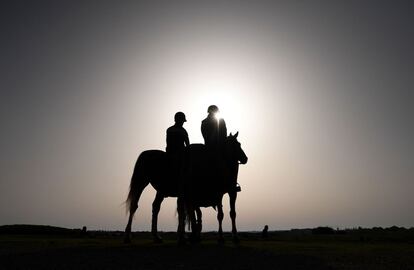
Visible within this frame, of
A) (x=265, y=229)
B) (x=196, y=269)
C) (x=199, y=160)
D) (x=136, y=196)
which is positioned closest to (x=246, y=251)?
(x=196, y=269)

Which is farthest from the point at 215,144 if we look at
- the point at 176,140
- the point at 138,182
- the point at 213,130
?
the point at 138,182

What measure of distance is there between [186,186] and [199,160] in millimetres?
1097

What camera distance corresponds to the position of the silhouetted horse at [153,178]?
1514 centimetres

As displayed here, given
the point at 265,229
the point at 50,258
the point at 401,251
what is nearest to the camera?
the point at 50,258

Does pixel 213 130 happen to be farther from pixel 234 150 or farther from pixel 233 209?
pixel 233 209

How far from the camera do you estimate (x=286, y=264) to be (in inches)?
347

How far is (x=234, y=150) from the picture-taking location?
1502cm

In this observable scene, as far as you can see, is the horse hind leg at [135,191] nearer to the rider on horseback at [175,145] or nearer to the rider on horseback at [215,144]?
the rider on horseback at [175,145]

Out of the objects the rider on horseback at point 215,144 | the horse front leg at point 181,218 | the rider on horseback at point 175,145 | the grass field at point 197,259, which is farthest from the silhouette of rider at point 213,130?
the grass field at point 197,259

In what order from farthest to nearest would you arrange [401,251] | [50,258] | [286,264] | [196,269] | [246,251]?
[401,251] → [246,251] → [50,258] → [286,264] → [196,269]

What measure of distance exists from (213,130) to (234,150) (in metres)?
1.00

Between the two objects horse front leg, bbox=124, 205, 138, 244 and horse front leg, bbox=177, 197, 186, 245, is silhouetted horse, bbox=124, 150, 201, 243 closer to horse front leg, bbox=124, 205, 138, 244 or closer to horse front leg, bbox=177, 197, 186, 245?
horse front leg, bbox=124, 205, 138, 244

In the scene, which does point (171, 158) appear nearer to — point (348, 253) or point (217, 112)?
point (217, 112)

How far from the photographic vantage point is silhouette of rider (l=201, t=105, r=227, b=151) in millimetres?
14726
